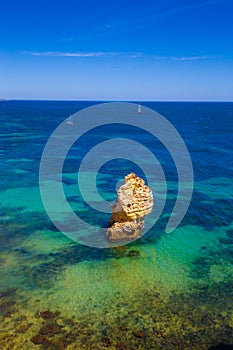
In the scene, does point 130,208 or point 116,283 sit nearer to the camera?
point 116,283

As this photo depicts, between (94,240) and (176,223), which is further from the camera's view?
(176,223)

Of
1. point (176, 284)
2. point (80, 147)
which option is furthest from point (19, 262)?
point (80, 147)

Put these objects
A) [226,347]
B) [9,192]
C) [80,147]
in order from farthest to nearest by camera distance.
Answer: [80,147], [9,192], [226,347]

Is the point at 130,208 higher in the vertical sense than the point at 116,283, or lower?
higher

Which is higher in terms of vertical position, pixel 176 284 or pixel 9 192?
pixel 176 284

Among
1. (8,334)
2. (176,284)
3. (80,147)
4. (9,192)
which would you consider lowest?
(80,147)

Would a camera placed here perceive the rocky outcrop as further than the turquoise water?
Yes

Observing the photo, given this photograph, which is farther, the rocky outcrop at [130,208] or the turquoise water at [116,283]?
the rocky outcrop at [130,208]

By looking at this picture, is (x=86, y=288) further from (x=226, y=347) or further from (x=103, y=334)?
(x=226, y=347)
